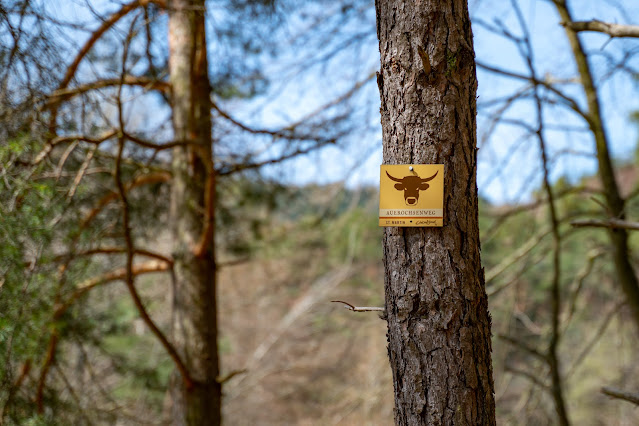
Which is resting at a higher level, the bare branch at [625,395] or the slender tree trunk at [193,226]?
the slender tree trunk at [193,226]

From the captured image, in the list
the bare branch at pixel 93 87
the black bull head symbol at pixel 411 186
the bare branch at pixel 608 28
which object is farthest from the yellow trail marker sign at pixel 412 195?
the bare branch at pixel 93 87

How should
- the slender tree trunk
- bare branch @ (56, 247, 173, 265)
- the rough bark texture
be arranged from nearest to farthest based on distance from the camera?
the rough bark texture < bare branch @ (56, 247, 173, 265) < the slender tree trunk

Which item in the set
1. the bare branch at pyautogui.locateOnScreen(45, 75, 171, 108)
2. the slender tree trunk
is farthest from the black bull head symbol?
the slender tree trunk

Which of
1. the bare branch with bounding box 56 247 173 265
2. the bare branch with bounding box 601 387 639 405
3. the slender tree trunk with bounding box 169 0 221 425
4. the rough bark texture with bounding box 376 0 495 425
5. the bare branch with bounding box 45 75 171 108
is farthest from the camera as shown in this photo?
the slender tree trunk with bounding box 169 0 221 425

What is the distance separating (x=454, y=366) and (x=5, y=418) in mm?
1940

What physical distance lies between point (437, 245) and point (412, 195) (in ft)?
0.44

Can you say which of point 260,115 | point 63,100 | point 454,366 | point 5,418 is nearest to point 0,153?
point 63,100

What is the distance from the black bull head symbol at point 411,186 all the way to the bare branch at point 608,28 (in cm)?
98

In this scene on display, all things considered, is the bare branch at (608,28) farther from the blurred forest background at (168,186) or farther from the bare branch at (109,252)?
the bare branch at (109,252)

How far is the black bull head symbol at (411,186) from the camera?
1.31 metres

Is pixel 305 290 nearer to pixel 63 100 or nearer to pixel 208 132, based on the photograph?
pixel 208 132

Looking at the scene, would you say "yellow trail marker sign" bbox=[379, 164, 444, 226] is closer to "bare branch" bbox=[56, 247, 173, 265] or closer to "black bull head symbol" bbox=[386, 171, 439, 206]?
"black bull head symbol" bbox=[386, 171, 439, 206]

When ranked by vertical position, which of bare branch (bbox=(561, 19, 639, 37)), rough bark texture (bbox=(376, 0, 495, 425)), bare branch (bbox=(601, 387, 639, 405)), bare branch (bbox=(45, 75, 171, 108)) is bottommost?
bare branch (bbox=(601, 387, 639, 405))

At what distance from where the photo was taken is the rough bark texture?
1.28 m
